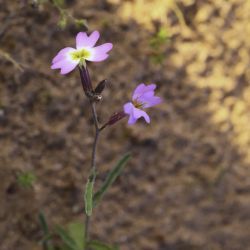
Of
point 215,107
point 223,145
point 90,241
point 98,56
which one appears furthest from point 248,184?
point 98,56

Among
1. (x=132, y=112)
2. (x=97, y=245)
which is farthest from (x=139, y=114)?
(x=97, y=245)

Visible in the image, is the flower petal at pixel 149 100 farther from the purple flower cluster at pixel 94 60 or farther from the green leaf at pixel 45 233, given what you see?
the green leaf at pixel 45 233

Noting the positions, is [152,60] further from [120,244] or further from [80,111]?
[120,244]

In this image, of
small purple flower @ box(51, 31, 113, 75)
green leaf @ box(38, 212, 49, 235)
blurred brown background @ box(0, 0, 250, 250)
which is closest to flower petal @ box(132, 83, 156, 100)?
small purple flower @ box(51, 31, 113, 75)

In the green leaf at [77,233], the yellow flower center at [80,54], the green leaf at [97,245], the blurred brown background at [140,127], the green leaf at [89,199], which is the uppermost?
the blurred brown background at [140,127]

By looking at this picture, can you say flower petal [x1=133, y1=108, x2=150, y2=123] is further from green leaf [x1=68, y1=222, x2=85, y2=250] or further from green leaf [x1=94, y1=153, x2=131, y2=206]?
green leaf [x1=68, y1=222, x2=85, y2=250]

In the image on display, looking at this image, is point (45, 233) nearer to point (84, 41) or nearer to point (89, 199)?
point (89, 199)

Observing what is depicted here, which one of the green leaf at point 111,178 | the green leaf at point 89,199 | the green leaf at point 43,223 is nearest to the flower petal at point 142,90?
the green leaf at point 89,199
